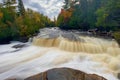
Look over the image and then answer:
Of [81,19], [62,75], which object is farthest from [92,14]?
[62,75]

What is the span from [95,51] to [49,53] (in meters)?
5.07

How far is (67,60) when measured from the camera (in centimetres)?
2291

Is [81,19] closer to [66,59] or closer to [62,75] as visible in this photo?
[66,59]

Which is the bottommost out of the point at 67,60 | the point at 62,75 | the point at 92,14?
the point at 67,60

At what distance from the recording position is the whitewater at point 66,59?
1924 centimetres

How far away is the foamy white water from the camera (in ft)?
63.0

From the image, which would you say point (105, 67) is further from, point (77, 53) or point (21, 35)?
point (21, 35)

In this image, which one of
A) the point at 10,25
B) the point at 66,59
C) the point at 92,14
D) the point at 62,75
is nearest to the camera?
the point at 62,75

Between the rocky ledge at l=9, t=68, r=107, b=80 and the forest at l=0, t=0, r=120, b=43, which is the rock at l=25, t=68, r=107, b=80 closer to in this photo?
the rocky ledge at l=9, t=68, r=107, b=80

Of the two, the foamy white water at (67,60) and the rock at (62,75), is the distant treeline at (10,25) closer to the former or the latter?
the foamy white water at (67,60)

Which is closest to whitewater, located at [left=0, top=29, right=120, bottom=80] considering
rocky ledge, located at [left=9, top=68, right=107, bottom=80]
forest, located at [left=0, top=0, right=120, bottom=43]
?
rocky ledge, located at [left=9, top=68, right=107, bottom=80]

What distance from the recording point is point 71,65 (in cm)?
2098

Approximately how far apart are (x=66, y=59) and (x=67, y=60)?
1.00 ft

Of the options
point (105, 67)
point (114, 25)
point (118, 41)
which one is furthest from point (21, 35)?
point (105, 67)
